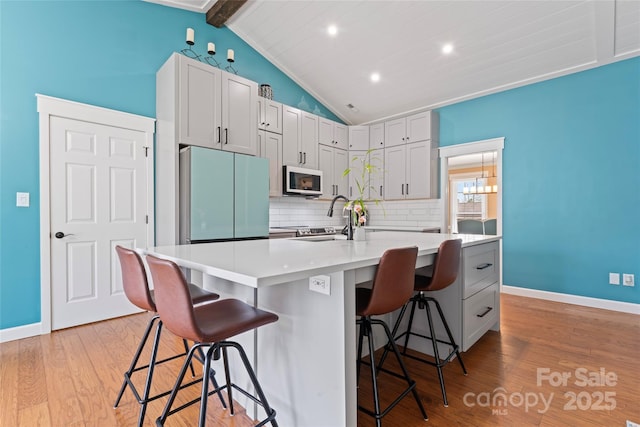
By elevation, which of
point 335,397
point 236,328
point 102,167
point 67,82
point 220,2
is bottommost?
point 335,397

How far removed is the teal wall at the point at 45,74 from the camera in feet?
8.71

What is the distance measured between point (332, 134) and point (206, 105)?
2270mm

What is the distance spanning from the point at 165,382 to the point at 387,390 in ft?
4.53

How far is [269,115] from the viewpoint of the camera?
4.14 m

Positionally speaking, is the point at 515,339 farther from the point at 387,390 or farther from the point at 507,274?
the point at 507,274

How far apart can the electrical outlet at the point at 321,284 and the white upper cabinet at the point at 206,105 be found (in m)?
2.46

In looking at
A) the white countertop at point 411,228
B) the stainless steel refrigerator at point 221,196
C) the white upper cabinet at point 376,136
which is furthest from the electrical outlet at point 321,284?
the white upper cabinet at point 376,136

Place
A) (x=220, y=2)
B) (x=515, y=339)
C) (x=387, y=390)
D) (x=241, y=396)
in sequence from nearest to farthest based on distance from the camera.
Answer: (x=241, y=396) → (x=387, y=390) → (x=515, y=339) → (x=220, y=2)

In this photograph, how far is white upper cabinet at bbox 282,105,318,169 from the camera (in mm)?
4352

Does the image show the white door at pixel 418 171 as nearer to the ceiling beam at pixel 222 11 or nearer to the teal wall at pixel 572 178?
the teal wall at pixel 572 178

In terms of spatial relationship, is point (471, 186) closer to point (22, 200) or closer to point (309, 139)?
point (309, 139)

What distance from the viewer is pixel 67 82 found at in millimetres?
2938

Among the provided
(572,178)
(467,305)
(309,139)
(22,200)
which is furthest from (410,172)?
(22,200)

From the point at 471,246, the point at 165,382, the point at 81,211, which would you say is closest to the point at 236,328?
the point at 165,382
